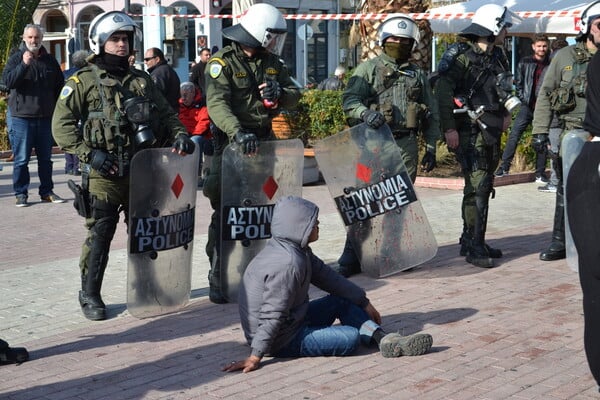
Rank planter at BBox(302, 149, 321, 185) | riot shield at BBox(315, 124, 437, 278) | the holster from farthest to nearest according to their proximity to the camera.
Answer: planter at BBox(302, 149, 321, 185) < riot shield at BBox(315, 124, 437, 278) < the holster

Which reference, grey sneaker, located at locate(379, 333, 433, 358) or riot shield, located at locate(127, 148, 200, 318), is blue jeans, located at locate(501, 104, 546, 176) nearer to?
riot shield, located at locate(127, 148, 200, 318)

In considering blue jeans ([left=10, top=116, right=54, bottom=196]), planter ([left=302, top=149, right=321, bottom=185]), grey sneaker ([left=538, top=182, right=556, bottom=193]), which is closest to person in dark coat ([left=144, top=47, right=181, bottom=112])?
blue jeans ([left=10, top=116, right=54, bottom=196])

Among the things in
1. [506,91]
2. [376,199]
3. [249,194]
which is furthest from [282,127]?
[249,194]

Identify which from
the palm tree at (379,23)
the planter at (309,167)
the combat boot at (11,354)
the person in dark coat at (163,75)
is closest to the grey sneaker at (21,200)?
the person in dark coat at (163,75)

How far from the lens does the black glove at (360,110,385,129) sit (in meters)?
6.99

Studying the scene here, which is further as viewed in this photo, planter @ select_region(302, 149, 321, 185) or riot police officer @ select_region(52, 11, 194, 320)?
planter @ select_region(302, 149, 321, 185)

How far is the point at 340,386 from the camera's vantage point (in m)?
4.89

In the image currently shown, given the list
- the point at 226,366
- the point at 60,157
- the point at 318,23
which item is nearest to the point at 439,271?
the point at 226,366

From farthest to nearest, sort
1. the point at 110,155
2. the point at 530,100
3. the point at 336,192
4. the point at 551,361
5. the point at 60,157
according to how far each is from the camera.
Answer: the point at 60,157, the point at 530,100, the point at 336,192, the point at 110,155, the point at 551,361

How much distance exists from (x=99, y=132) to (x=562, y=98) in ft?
12.2

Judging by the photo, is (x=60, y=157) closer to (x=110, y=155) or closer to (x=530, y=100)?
(x=530, y=100)

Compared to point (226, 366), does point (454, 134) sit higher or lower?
higher

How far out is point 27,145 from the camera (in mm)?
11406

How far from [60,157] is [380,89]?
423 inches
